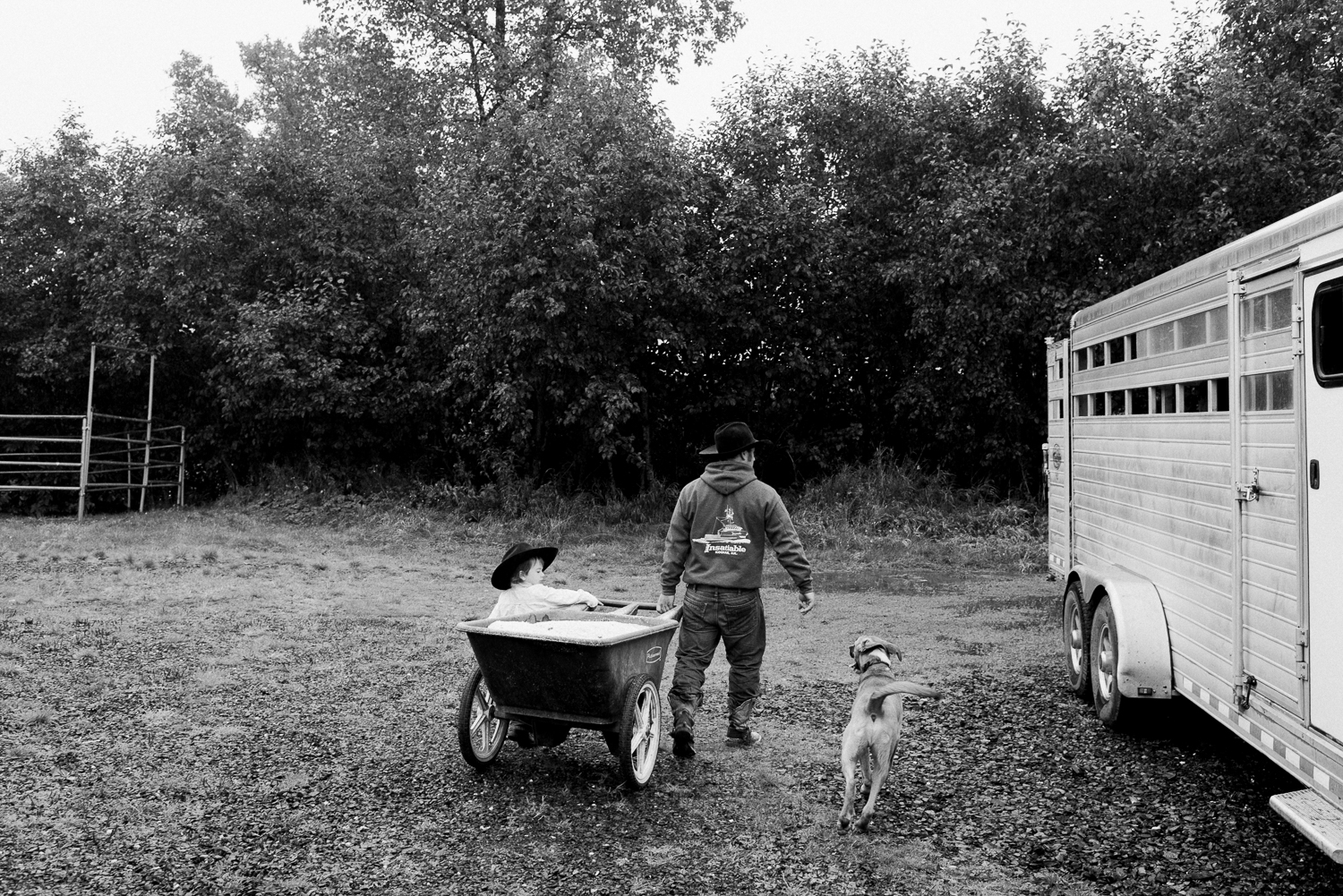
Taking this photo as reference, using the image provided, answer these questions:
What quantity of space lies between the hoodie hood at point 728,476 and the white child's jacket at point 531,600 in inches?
37.1

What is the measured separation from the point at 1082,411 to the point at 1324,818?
465 cm

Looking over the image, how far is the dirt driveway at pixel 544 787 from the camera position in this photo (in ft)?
14.5

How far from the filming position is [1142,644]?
5.95 m

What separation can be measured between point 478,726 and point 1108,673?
363 centimetres

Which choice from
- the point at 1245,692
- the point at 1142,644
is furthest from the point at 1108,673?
the point at 1245,692

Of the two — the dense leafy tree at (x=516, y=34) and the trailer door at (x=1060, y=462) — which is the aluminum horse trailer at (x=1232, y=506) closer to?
the trailer door at (x=1060, y=462)

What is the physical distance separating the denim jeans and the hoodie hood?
56 centimetres

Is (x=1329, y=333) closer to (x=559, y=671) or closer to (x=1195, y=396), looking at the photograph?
(x=1195, y=396)

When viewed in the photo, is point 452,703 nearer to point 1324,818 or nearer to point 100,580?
point 1324,818

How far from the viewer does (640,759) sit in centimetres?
556

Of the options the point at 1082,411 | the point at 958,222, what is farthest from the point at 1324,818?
the point at 958,222

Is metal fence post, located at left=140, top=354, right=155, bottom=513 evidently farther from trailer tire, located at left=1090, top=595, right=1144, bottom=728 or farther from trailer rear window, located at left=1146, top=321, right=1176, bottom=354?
trailer rear window, located at left=1146, top=321, right=1176, bottom=354

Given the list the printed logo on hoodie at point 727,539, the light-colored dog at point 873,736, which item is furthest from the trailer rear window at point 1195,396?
the printed logo on hoodie at point 727,539

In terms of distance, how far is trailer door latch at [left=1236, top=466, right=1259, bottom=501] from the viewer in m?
4.67
